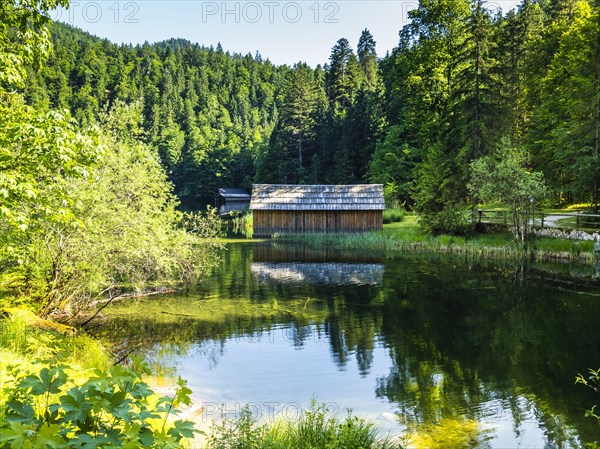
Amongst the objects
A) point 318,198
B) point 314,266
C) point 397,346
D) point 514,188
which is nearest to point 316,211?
point 318,198

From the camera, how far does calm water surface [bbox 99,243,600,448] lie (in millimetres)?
8398

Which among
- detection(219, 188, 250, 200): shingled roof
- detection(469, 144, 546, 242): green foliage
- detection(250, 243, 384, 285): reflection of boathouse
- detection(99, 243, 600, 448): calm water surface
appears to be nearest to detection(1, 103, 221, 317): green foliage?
detection(99, 243, 600, 448): calm water surface

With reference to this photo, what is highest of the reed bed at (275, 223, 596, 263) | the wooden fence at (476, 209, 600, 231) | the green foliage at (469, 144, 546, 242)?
the green foliage at (469, 144, 546, 242)

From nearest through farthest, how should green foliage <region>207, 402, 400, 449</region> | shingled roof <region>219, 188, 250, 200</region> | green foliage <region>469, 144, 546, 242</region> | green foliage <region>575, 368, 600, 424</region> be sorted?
green foliage <region>575, 368, 600, 424</region> < green foliage <region>207, 402, 400, 449</region> < green foliage <region>469, 144, 546, 242</region> < shingled roof <region>219, 188, 250, 200</region>

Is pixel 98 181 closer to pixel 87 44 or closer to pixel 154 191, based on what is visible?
pixel 154 191

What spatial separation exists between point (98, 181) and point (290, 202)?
26.0m

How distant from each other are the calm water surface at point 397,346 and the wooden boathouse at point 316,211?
54.2ft

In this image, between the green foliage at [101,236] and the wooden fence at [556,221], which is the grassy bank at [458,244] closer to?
the wooden fence at [556,221]

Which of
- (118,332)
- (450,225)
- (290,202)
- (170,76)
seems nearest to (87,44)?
(170,76)

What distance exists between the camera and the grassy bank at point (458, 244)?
73.1ft

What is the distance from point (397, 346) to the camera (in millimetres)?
11859

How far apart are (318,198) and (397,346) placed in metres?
26.7

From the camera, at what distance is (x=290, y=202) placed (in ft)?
124

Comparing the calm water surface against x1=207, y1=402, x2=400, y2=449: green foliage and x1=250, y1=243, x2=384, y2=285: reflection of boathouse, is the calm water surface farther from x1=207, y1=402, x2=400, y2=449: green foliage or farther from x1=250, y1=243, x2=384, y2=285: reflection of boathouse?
x1=207, y1=402, x2=400, y2=449: green foliage
